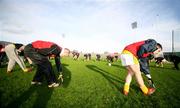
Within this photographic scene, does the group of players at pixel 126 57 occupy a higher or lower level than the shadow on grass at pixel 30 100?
higher

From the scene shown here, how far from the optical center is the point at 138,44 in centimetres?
529

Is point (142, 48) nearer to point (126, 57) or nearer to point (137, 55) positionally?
point (137, 55)

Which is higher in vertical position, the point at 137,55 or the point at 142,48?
the point at 142,48

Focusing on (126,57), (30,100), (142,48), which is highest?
(142,48)

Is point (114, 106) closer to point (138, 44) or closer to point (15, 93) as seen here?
point (138, 44)

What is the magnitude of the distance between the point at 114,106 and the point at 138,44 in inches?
94.1

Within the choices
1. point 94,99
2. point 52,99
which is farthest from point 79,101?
point 52,99

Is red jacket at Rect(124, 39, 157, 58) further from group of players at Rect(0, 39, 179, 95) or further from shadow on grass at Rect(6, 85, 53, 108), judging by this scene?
shadow on grass at Rect(6, 85, 53, 108)

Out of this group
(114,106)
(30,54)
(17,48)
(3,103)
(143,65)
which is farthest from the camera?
(17,48)

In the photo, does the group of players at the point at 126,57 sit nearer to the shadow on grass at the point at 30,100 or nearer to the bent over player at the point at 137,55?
the bent over player at the point at 137,55

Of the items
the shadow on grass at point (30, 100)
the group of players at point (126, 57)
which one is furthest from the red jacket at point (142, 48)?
the shadow on grass at point (30, 100)

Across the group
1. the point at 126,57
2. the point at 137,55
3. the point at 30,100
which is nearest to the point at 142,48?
the point at 137,55

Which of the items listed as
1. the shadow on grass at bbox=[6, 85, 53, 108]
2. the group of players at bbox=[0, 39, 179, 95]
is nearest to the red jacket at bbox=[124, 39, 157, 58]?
the group of players at bbox=[0, 39, 179, 95]

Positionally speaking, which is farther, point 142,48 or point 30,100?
point 142,48
